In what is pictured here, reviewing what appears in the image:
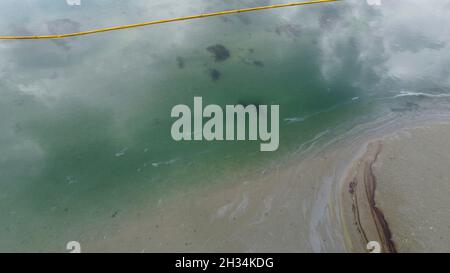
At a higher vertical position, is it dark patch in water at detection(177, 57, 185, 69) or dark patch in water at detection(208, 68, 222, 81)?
dark patch in water at detection(177, 57, 185, 69)

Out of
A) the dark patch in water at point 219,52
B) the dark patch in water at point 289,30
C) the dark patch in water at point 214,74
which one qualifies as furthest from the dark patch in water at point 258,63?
the dark patch in water at point 289,30

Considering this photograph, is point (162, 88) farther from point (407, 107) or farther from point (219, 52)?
point (407, 107)

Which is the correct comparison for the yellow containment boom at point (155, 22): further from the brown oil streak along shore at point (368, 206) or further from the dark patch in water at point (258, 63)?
the brown oil streak along shore at point (368, 206)

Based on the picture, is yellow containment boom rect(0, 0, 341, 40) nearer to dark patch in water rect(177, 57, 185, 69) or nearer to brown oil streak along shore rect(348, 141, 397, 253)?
dark patch in water rect(177, 57, 185, 69)

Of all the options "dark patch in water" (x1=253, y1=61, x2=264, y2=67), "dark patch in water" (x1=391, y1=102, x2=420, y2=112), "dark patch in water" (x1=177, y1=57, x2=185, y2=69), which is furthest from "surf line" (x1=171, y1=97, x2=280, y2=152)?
"dark patch in water" (x1=391, y1=102, x2=420, y2=112)
